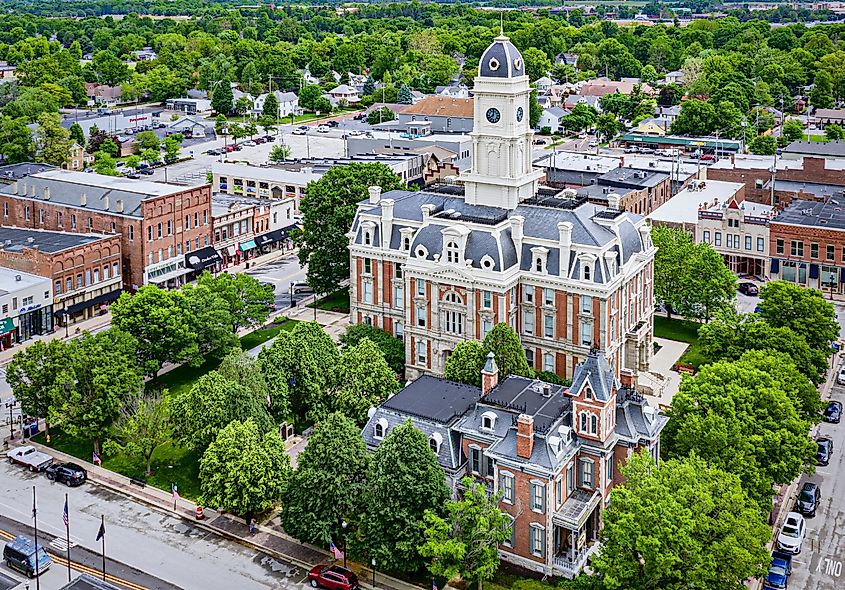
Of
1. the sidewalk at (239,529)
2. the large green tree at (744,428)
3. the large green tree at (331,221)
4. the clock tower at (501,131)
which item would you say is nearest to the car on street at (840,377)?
the large green tree at (744,428)

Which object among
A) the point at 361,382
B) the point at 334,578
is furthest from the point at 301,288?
the point at 334,578

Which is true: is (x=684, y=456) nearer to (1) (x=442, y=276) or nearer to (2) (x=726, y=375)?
(2) (x=726, y=375)

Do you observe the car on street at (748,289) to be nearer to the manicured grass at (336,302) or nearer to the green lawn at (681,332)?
the green lawn at (681,332)

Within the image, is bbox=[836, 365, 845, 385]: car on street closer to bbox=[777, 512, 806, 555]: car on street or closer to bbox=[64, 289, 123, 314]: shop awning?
bbox=[777, 512, 806, 555]: car on street

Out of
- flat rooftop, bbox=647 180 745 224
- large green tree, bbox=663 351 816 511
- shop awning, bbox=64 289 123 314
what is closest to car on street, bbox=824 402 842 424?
large green tree, bbox=663 351 816 511

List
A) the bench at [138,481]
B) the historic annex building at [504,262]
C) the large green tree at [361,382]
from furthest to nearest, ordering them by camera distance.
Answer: the historic annex building at [504,262]
the large green tree at [361,382]
the bench at [138,481]

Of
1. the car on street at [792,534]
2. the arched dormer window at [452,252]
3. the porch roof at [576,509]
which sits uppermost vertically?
the arched dormer window at [452,252]

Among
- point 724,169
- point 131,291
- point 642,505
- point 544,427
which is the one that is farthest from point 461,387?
point 724,169
